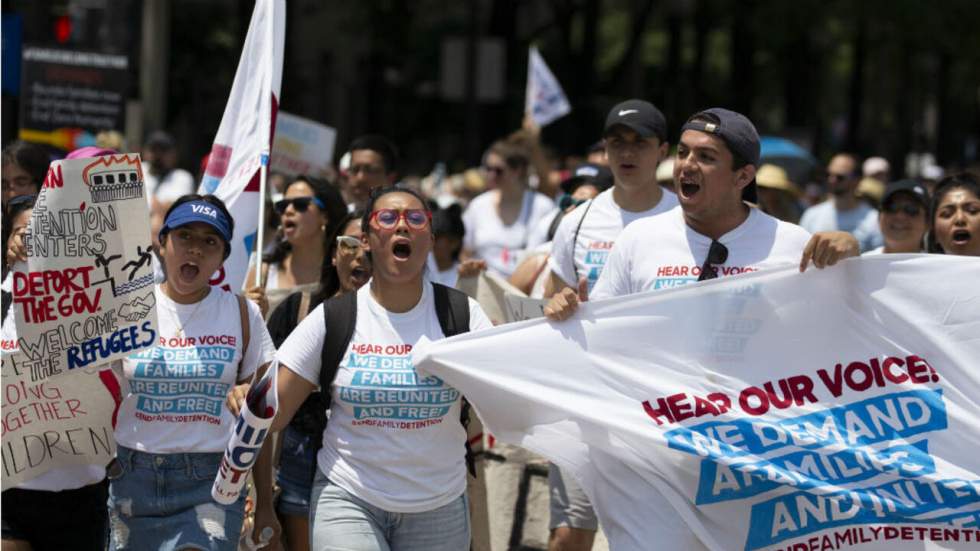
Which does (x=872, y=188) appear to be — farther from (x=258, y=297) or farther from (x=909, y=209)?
(x=258, y=297)

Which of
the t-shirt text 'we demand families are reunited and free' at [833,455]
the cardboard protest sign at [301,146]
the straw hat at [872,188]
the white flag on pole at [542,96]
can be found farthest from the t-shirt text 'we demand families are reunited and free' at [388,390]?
the straw hat at [872,188]

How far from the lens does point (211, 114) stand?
29172 millimetres

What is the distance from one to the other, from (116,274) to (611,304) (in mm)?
1750

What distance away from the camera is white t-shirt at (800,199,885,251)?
13.2 m

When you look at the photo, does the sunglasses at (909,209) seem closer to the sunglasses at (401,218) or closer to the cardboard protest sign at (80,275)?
the sunglasses at (401,218)

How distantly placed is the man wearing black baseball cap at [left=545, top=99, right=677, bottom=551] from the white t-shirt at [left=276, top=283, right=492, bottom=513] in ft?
5.18

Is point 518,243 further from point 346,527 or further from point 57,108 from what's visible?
point 346,527

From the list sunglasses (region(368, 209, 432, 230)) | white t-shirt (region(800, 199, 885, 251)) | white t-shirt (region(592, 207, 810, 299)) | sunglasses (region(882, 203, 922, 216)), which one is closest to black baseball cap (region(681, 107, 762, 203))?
white t-shirt (region(592, 207, 810, 299))

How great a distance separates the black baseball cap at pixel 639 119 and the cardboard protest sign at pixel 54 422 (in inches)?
96.6

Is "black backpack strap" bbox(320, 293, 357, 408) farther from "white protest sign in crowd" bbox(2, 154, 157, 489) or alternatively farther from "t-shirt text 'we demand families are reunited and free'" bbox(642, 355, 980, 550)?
"t-shirt text 'we demand families are reunited and free'" bbox(642, 355, 980, 550)

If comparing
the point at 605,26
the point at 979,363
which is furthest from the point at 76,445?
the point at 605,26

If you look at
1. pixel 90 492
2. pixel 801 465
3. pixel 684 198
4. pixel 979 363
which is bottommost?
pixel 90 492

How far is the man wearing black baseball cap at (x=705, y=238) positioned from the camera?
5.62 metres

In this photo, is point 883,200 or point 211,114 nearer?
point 883,200
